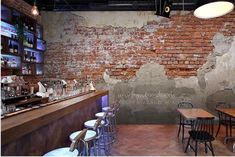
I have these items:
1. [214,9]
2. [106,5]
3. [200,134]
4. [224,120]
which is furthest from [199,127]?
[106,5]

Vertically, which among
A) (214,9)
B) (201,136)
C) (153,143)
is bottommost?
(153,143)

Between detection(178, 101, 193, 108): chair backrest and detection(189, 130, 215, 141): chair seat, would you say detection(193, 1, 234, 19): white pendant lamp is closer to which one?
detection(189, 130, 215, 141): chair seat

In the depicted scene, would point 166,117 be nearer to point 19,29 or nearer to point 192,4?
point 192,4

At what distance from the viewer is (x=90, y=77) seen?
7027 millimetres

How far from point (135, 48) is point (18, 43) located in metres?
3.06

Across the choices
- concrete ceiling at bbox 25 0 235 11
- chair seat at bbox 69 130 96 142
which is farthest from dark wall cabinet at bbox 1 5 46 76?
chair seat at bbox 69 130 96 142

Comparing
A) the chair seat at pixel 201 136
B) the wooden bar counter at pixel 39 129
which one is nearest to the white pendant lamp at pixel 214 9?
the chair seat at pixel 201 136

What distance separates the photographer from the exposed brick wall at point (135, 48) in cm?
680

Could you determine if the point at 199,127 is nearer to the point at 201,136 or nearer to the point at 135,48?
the point at 201,136

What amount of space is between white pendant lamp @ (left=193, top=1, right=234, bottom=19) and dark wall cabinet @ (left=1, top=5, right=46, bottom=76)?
373 centimetres

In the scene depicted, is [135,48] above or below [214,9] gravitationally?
below

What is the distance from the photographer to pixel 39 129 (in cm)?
250

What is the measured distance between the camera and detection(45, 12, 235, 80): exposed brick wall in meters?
6.80

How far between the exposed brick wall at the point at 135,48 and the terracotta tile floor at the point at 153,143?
1.60 meters
